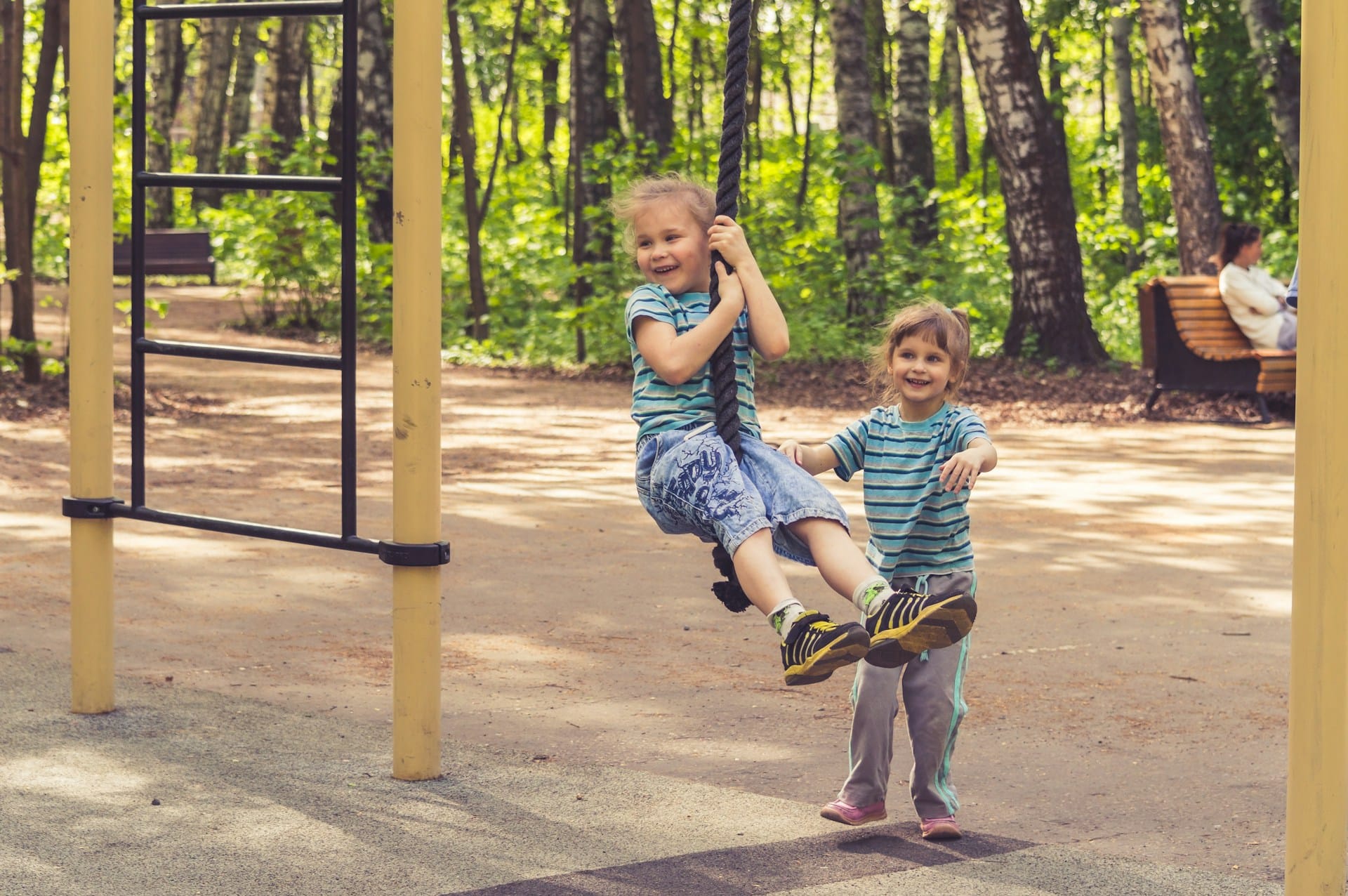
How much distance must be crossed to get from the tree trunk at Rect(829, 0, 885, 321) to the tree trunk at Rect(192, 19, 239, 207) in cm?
1649

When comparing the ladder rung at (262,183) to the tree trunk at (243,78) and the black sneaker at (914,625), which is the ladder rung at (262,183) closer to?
the black sneaker at (914,625)

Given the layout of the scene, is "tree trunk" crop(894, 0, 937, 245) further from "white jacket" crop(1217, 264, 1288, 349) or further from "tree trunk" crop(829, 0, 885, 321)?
"white jacket" crop(1217, 264, 1288, 349)

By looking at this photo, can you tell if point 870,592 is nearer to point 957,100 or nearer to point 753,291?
point 753,291

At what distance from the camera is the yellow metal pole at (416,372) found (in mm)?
4289

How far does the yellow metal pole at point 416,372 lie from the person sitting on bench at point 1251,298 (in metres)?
8.90

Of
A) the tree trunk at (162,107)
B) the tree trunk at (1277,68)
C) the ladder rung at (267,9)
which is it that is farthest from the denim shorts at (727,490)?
the tree trunk at (162,107)

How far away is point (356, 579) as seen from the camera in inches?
284

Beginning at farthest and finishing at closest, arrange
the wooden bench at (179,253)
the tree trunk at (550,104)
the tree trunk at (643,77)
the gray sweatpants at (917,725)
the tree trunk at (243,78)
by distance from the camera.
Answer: the tree trunk at (550,104) → the tree trunk at (243,78) → the wooden bench at (179,253) → the tree trunk at (643,77) → the gray sweatpants at (917,725)

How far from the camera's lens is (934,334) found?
12.5 feet

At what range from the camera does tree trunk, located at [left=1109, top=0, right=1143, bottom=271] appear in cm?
2520

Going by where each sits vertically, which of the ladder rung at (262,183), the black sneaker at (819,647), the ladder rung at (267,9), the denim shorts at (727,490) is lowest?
the black sneaker at (819,647)

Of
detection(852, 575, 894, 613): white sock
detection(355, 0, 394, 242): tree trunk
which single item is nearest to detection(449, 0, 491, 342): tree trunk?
detection(355, 0, 394, 242): tree trunk

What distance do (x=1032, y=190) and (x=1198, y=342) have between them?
116 inches

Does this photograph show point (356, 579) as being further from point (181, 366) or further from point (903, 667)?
point (181, 366)
